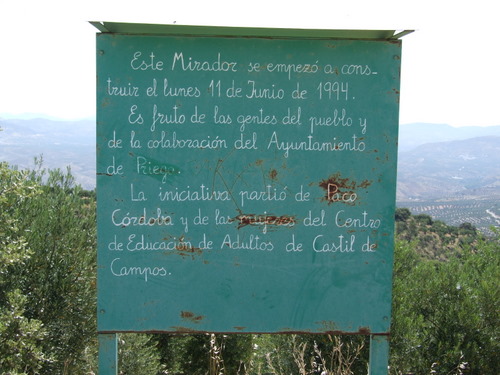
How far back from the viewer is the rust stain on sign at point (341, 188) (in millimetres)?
3057

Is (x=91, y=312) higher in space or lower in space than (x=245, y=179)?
lower

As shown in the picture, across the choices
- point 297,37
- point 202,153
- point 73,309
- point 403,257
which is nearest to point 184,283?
point 202,153

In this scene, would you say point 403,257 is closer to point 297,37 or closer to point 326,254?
point 326,254

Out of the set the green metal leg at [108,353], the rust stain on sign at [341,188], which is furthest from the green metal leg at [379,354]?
the green metal leg at [108,353]

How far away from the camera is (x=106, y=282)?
3029 millimetres

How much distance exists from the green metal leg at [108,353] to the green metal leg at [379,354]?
169cm

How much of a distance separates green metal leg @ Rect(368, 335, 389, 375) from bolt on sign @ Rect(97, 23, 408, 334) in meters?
0.12

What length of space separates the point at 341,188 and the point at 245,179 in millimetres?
624

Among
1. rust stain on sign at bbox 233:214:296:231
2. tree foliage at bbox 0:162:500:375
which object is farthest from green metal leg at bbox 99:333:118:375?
rust stain on sign at bbox 233:214:296:231

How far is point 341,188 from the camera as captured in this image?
10.1 ft

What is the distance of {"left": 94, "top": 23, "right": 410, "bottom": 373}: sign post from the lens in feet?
9.80

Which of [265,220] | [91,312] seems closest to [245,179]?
[265,220]

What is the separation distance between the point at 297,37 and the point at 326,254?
1399mm

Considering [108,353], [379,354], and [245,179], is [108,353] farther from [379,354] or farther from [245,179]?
[379,354]
